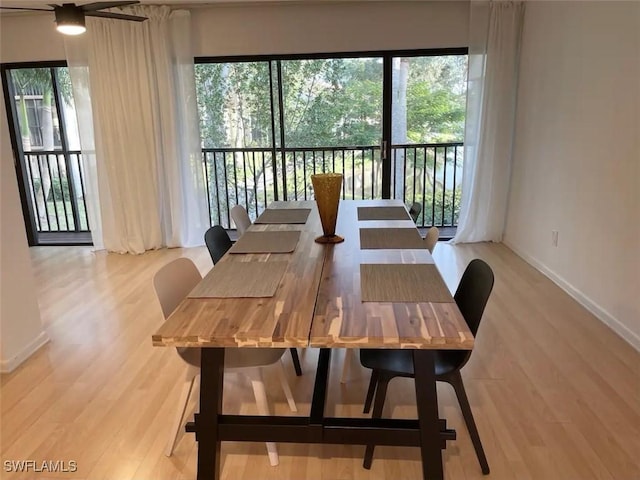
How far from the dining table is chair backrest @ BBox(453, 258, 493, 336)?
175mm

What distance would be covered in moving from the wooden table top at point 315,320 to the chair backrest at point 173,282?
27 cm

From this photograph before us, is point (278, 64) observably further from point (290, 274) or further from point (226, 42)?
point (290, 274)

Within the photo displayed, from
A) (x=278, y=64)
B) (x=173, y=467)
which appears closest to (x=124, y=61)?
(x=278, y=64)

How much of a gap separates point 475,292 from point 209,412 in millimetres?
1078

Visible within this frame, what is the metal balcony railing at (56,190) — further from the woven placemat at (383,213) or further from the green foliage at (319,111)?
the woven placemat at (383,213)

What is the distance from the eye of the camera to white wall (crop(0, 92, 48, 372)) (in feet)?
8.15

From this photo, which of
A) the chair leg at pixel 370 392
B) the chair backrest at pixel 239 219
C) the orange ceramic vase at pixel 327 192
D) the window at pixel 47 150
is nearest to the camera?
the chair leg at pixel 370 392

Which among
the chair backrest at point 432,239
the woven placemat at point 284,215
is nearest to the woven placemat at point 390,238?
the chair backrest at point 432,239

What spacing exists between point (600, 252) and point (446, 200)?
235 centimetres

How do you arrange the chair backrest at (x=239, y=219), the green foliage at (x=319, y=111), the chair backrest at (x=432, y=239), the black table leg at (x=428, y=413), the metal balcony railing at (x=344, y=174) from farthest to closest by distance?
the metal balcony railing at (x=344, y=174) < the green foliage at (x=319, y=111) < the chair backrest at (x=239, y=219) < the chair backrest at (x=432, y=239) < the black table leg at (x=428, y=413)

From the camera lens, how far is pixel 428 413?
143cm

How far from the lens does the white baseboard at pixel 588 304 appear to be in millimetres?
2600

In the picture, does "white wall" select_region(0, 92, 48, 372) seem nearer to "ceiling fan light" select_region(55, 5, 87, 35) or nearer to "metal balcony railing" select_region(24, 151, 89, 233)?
"ceiling fan light" select_region(55, 5, 87, 35)

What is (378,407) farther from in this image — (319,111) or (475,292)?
(319,111)
